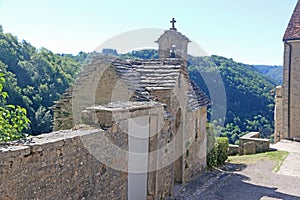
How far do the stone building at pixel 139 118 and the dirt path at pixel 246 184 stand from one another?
68 cm

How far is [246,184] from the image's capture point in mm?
11344

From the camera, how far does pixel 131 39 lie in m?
10.4

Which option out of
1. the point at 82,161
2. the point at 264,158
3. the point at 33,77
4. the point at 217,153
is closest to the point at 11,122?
the point at 82,161

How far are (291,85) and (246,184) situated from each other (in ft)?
35.8

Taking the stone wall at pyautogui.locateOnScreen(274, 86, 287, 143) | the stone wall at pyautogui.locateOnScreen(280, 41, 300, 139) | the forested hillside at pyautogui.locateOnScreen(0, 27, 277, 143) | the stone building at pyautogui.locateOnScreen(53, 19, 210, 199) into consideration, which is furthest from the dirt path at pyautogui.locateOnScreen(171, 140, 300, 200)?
the forested hillside at pyautogui.locateOnScreen(0, 27, 277, 143)

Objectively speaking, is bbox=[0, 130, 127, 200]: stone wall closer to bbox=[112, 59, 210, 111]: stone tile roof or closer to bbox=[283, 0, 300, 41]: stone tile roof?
bbox=[112, 59, 210, 111]: stone tile roof

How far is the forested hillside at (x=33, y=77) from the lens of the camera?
108 ft

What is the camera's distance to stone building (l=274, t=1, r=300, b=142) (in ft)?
65.2

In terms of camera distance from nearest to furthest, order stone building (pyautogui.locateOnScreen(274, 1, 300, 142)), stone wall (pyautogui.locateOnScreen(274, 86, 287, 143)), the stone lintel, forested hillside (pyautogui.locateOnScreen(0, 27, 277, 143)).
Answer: the stone lintel < stone building (pyautogui.locateOnScreen(274, 1, 300, 142)) < stone wall (pyautogui.locateOnScreen(274, 86, 287, 143)) < forested hillside (pyautogui.locateOnScreen(0, 27, 277, 143))

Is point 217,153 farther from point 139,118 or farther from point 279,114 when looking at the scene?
point 279,114

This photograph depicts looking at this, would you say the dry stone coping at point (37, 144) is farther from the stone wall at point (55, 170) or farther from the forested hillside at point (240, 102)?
the forested hillside at point (240, 102)

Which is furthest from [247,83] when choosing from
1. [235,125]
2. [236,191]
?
[236,191]

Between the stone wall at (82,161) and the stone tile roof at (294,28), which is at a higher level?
the stone tile roof at (294,28)

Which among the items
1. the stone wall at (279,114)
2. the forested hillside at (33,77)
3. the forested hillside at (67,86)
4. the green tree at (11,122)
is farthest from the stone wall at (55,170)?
the forested hillside at (67,86)
